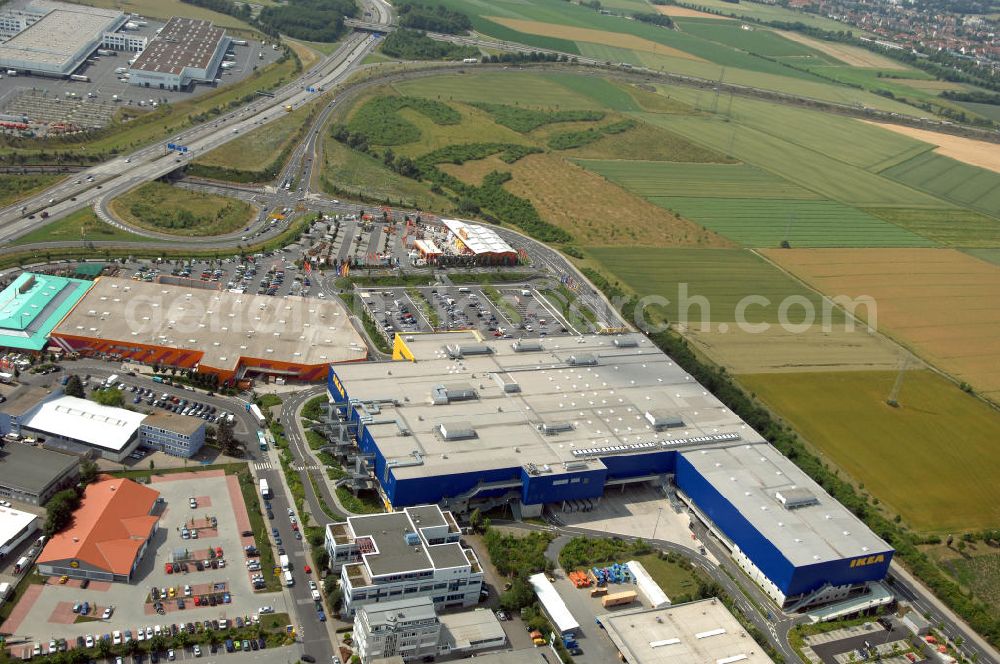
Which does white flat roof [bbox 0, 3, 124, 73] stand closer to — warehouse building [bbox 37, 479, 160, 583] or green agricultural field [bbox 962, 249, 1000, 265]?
warehouse building [bbox 37, 479, 160, 583]

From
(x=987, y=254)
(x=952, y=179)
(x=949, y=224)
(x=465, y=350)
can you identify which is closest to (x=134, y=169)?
(x=465, y=350)

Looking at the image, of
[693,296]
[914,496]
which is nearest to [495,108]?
[693,296]

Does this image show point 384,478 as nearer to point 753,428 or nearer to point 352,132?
point 753,428

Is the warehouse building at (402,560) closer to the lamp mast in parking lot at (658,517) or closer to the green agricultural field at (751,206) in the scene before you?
the lamp mast in parking lot at (658,517)

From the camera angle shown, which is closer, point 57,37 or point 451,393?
point 451,393

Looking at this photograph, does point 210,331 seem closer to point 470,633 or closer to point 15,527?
point 15,527

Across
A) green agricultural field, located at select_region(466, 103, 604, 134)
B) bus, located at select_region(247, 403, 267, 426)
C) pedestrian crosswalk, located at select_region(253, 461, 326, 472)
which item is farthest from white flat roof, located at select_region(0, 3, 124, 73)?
pedestrian crosswalk, located at select_region(253, 461, 326, 472)
